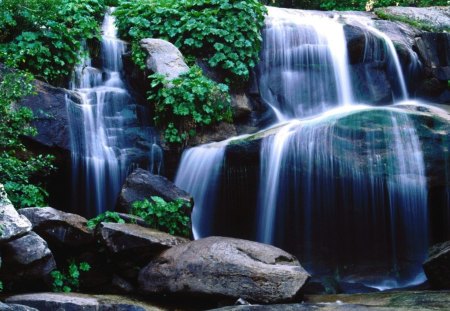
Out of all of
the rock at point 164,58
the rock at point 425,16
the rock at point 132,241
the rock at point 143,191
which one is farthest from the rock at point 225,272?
the rock at point 425,16

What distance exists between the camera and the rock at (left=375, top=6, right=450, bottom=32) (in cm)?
1293

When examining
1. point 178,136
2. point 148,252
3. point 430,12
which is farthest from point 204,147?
point 430,12

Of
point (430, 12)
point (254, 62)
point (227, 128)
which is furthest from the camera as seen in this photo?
point (430, 12)

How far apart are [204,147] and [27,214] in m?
3.24

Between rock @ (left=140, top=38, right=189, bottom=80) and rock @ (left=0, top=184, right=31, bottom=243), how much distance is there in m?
4.50

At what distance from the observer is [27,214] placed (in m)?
6.49

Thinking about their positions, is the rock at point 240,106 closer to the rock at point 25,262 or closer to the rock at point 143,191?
the rock at point 143,191

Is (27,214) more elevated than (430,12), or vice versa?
(430,12)

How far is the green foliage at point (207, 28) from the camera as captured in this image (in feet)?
35.3

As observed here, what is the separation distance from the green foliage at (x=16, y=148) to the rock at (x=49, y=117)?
1.28 ft

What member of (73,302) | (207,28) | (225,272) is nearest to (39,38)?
(207,28)

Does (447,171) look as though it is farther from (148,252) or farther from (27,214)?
(27,214)

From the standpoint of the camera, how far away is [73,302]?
5.66 m

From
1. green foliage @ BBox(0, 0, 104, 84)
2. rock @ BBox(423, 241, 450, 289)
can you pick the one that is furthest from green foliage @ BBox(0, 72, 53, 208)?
rock @ BBox(423, 241, 450, 289)
